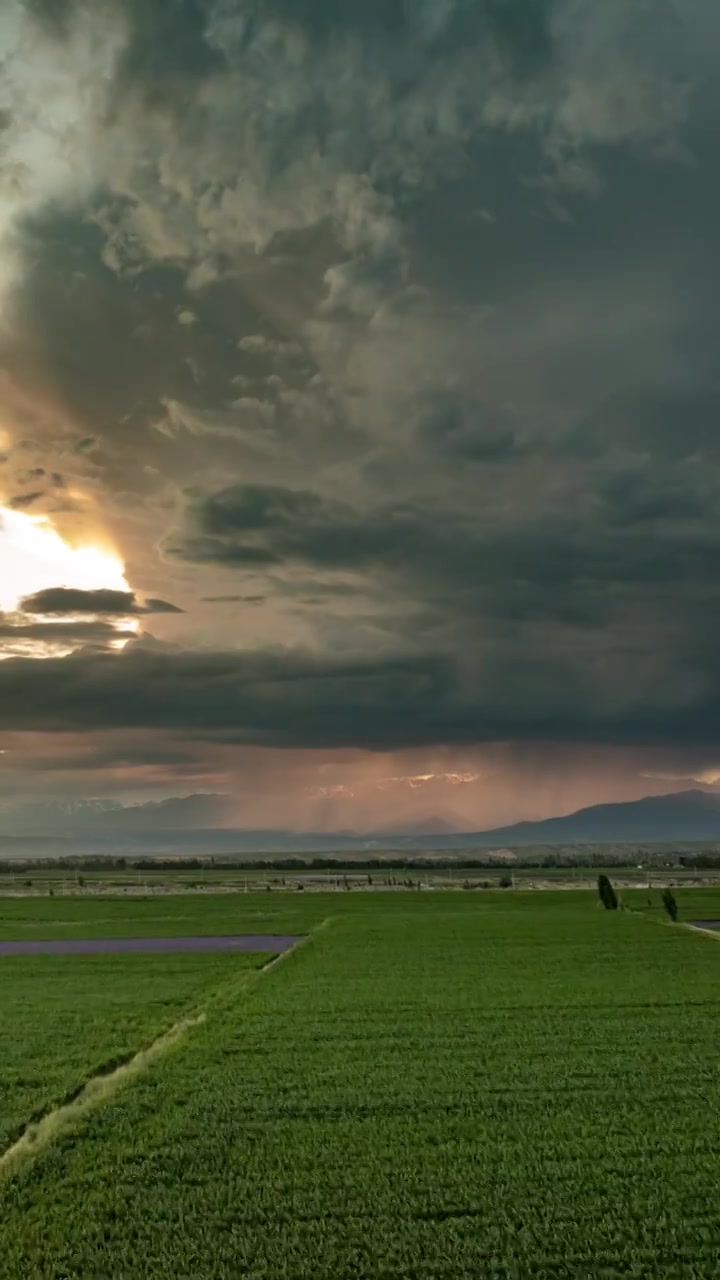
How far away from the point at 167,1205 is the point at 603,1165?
4.67 meters

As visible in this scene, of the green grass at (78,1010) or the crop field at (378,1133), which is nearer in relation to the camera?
the crop field at (378,1133)

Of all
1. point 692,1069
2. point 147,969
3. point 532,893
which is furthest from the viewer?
point 532,893

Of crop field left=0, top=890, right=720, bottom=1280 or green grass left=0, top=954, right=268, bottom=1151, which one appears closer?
crop field left=0, top=890, right=720, bottom=1280

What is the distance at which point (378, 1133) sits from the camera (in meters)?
11.6

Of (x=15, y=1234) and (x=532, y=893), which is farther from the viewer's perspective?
(x=532, y=893)

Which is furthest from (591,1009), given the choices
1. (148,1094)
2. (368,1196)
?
(368,1196)

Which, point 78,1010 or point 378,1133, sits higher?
point 378,1133

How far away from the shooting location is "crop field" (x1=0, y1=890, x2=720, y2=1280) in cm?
852

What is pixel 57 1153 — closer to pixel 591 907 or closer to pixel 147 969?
pixel 147 969

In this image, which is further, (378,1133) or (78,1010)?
(78,1010)

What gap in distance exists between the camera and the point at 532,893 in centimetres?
8531

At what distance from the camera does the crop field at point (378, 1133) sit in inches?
335

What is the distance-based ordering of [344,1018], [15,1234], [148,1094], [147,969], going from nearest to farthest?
1. [15,1234]
2. [148,1094]
3. [344,1018]
4. [147,969]

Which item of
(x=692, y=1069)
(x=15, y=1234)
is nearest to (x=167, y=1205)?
(x=15, y=1234)
